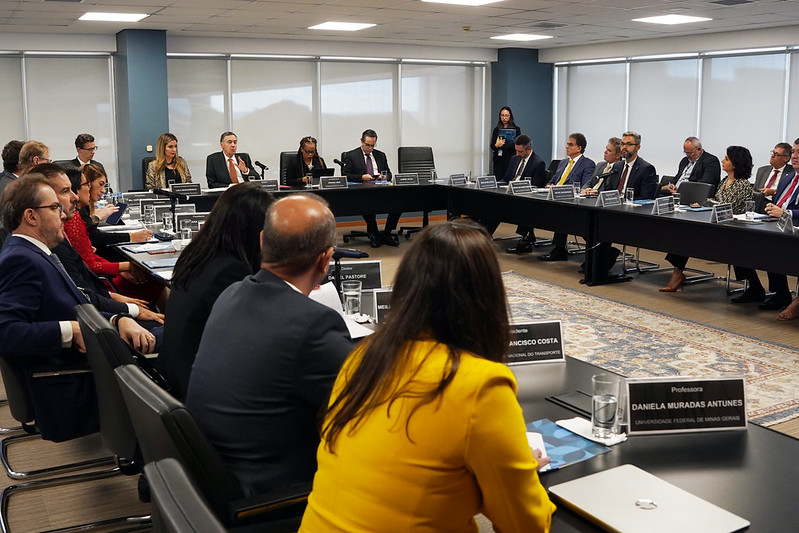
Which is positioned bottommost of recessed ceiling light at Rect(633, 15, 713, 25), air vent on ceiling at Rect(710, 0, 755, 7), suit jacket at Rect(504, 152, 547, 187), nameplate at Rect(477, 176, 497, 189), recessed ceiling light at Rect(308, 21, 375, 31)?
nameplate at Rect(477, 176, 497, 189)

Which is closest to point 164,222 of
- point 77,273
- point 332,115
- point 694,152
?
point 77,273

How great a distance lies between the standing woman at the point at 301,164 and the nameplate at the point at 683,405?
24.8 feet

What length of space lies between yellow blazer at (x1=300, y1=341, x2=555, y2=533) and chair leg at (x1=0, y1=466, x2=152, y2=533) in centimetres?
179

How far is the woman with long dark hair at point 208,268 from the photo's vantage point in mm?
2453

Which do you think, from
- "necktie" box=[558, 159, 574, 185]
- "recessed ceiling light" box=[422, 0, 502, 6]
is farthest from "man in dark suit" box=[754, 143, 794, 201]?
"recessed ceiling light" box=[422, 0, 502, 6]

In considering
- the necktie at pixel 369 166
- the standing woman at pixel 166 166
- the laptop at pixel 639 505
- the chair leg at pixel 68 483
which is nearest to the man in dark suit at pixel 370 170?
the necktie at pixel 369 166

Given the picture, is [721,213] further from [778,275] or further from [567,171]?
[567,171]

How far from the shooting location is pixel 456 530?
1.29m

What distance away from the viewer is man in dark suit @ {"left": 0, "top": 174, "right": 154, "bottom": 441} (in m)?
2.66

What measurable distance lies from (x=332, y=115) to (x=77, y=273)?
8518 mm

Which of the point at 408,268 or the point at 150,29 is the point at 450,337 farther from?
the point at 150,29

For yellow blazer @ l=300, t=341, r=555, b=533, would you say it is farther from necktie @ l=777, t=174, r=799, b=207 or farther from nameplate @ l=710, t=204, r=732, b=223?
necktie @ l=777, t=174, r=799, b=207

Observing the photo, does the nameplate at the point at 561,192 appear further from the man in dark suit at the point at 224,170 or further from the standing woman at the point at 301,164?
the man in dark suit at the point at 224,170

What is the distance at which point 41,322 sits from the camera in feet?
8.96
